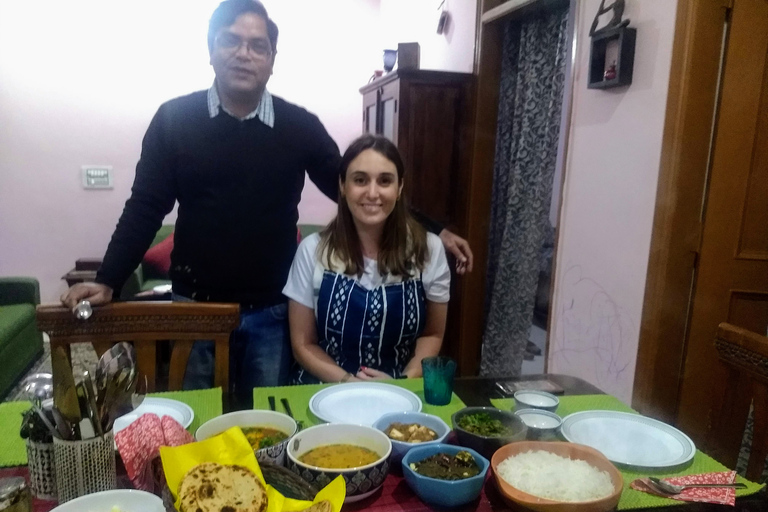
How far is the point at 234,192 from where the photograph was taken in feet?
5.36

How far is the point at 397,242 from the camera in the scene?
5.43 ft

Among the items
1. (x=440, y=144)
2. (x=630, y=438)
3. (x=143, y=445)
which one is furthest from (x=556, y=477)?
(x=440, y=144)

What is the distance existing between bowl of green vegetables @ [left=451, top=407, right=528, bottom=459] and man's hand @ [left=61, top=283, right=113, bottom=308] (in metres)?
0.88

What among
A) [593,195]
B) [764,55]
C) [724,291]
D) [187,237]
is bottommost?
[724,291]

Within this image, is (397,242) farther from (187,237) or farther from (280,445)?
(280,445)

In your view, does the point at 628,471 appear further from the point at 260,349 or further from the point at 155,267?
the point at 155,267

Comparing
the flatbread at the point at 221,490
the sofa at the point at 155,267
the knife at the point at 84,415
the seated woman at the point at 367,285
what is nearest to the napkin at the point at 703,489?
the flatbread at the point at 221,490

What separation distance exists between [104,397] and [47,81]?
398 cm

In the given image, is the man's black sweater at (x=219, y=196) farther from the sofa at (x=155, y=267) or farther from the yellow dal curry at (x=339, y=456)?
the sofa at (x=155, y=267)

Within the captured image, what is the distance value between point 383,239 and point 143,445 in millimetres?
948

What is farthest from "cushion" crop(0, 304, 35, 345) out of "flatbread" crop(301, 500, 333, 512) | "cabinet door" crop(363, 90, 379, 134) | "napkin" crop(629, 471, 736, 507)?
"napkin" crop(629, 471, 736, 507)

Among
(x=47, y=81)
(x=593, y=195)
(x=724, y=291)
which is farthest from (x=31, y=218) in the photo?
(x=724, y=291)

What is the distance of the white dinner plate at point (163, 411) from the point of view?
1.09 metres

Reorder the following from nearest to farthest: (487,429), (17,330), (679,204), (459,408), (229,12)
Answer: (487,429), (459,408), (229,12), (679,204), (17,330)
